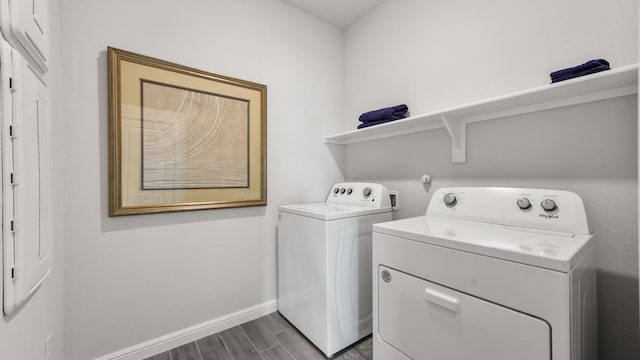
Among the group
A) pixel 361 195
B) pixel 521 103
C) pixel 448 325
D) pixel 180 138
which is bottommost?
pixel 448 325

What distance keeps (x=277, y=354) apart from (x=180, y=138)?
1417 millimetres

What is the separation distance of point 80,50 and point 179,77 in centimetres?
44

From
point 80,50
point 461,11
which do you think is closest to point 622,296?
point 461,11

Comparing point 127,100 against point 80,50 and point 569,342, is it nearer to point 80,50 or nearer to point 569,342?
point 80,50

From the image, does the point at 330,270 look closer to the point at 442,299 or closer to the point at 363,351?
the point at 363,351

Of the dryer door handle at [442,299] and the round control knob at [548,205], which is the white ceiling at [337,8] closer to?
the round control knob at [548,205]

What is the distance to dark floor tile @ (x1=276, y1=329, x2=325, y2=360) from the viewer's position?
4.90ft

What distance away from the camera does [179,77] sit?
1.56 m

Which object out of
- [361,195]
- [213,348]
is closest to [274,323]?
[213,348]

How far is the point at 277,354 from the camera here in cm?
151

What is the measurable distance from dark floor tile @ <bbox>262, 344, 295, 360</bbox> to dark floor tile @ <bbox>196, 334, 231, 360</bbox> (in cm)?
22

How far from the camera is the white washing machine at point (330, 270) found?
149 cm

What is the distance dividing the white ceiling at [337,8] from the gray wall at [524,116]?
0.17 metres

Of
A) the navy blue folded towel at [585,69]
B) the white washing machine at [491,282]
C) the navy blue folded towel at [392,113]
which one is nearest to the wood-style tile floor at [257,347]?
the white washing machine at [491,282]
